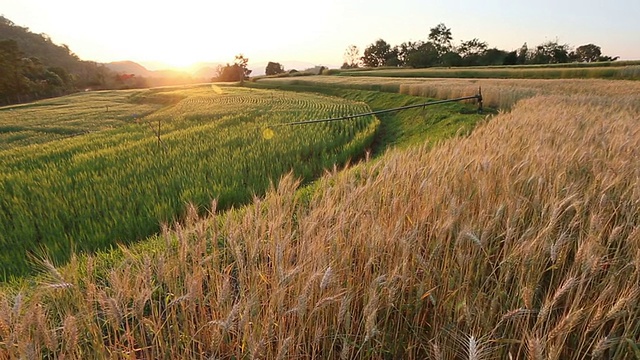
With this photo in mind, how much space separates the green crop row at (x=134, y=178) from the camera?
4.88 meters

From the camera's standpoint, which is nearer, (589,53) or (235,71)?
(589,53)

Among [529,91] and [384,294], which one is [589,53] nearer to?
[529,91]

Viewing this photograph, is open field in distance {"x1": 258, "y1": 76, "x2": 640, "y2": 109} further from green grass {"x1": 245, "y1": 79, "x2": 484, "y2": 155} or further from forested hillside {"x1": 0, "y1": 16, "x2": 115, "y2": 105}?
forested hillside {"x1": 0, "y1": 16, "x2": 115, "y2": 105}

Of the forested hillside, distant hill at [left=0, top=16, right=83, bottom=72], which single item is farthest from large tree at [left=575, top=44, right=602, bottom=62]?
distant hill at [left=0, top=16, right=83, bottom=72]

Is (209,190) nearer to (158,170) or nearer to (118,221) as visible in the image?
(118,221)

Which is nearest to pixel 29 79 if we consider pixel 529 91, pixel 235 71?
pixel 235 71

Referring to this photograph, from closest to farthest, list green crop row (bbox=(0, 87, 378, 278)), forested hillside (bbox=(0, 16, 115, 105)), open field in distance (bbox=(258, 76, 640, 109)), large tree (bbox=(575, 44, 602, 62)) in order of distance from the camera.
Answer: green crop row (bbox=(0, 87, 378, 278))
open field in distance (bbox=(258, 76, 640, 109))
forested hillside (bbox=(0, 16, 115, 105))
large tree (bbox=(575, 44, 602, 62))

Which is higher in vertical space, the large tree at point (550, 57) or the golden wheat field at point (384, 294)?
the large tree at point (550, 57)

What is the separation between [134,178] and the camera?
6883mm

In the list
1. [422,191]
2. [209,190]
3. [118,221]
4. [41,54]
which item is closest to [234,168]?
[209,190]

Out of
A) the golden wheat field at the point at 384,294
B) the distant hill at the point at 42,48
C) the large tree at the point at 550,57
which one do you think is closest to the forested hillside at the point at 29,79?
the distant hill at the point at 42,48

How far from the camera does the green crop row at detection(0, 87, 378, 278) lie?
4883mm

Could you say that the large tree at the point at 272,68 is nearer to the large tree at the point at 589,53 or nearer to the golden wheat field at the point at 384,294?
the large tree at the point at 589,53

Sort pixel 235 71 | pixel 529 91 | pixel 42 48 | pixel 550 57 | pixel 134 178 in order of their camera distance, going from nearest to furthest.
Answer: pixel 134 178
pixel 529 91
pixel 550 57
pixel 235 71
pixel 42 48
